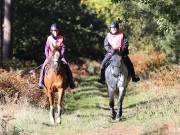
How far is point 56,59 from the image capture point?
→ 59.0 feet

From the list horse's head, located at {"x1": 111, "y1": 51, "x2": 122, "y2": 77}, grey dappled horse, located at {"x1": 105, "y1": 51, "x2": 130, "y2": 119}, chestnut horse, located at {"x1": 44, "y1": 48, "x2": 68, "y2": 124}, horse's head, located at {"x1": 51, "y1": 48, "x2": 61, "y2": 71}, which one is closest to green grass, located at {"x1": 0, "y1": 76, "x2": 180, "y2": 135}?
chestnut horse, located at {"x1": 44, "y1": 48, "x2": 68, "y2": 124}

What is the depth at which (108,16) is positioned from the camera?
4700cm

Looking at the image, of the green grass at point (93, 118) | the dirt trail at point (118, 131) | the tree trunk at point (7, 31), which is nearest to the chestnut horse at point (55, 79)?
the green grass at point (93, 118)

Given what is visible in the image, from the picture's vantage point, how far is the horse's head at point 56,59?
18.0 m

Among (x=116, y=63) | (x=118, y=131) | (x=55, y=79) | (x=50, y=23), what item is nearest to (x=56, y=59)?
(x=55, y=79)

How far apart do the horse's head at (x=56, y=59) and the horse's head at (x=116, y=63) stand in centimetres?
167

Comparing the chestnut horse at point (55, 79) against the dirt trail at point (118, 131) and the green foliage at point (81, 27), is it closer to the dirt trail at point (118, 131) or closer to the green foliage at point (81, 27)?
the dirt trail at point (118, 131)

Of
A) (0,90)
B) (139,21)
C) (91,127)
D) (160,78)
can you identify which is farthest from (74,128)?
(139,21)

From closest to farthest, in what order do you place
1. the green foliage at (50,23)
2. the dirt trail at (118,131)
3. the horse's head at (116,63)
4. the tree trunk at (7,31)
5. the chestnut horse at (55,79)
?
1. the dirt trail at (118,131)
2. the horse's head at (116,63)
3. the chestnut horse at (55,79)
4. the tree trunk at (7,31)
5. the green foliage at (50,23)

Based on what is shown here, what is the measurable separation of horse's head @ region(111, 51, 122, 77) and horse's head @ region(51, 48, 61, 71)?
→ 1.67m

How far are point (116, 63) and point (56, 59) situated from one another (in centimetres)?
184

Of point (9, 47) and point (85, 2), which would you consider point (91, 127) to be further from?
point (85, 2)

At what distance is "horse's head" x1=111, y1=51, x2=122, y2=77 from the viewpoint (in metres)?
18.0

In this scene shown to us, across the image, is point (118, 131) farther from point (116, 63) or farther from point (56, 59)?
point (56, 59)
